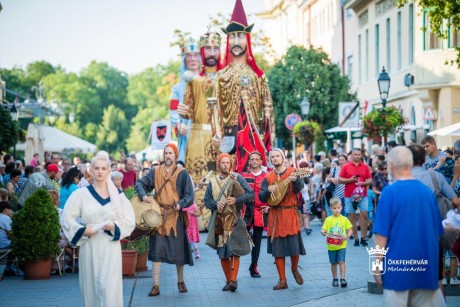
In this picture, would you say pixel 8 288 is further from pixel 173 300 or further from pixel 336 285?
pixel 336 285

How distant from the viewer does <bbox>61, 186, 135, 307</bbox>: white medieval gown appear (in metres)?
10.2

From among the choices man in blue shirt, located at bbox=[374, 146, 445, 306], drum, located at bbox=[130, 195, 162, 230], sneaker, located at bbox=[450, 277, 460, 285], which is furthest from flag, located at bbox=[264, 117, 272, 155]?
man in blue shirt, located at bbox=[374, 146, 445, 306]

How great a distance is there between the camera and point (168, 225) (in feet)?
45.6

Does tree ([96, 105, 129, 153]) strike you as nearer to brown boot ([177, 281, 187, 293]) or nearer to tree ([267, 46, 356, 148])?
tree ([267, 46, 356, 148])

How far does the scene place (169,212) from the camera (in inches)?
548

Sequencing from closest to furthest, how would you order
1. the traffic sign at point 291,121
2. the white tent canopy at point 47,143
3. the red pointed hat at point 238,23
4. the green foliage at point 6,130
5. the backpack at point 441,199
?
the backpack at point 441,199 → the red pointed hat at point 238,23 → the green foliage at point 6,130 → the white tent canopy at point 47,143 → the traffic sign at point 291,121

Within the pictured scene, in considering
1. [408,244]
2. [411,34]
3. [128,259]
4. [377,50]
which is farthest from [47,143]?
[408,244]

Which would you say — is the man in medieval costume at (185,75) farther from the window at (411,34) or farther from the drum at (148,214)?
the window at (411,34)

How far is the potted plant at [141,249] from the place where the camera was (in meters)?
16.0

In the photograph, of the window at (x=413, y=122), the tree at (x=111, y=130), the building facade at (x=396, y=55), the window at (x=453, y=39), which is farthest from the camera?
the tree at (x=111, y=130)

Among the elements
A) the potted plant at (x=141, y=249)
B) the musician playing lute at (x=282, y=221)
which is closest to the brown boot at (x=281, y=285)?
the musician playing lute at (x=282, y=221)

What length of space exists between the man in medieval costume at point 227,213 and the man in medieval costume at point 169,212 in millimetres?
367

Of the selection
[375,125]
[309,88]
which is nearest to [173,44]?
[309,88]

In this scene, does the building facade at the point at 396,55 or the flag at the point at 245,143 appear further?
the building facade at the point at 396,55
